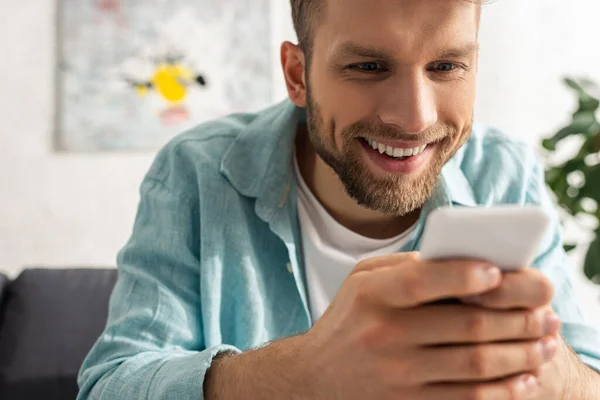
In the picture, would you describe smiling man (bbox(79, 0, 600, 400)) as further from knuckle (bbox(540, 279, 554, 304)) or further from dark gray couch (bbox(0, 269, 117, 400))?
dark gray couch (bbox(0, 269, 117, 400))

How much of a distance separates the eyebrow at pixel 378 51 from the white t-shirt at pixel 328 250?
0.33 meters

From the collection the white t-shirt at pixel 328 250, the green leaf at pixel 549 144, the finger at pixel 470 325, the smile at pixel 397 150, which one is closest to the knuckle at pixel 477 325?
the finger at pixel 470 325

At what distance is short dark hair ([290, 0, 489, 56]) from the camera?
3.46ft

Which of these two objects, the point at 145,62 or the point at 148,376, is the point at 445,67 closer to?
the point at 148,376

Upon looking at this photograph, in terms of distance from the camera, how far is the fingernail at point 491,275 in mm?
485

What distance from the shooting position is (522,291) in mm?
502

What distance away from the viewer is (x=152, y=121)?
2.54m

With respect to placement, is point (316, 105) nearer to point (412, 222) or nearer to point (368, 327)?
point (412, 222)

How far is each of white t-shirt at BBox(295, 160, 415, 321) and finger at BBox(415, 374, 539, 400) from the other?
0.59 metres

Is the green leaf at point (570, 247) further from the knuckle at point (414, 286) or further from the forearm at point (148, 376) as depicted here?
the knuckle at point (414, 286)

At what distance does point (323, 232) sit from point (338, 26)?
0.40 metres

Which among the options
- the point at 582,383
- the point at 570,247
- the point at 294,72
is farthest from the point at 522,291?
the point at 570,247

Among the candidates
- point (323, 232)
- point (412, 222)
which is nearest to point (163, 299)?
point (323, 232)

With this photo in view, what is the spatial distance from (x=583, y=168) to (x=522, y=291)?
140 cm
